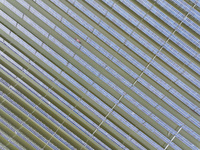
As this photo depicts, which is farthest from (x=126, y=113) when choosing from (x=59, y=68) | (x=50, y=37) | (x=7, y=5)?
(x=7, y=5)

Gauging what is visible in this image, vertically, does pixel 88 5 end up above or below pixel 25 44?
above

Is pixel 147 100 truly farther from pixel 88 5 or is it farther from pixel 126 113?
pixel 88 5

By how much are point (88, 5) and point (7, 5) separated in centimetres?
611

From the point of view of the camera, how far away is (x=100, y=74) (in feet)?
50.8

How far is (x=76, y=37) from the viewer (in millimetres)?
15336

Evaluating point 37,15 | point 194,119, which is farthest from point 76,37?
point 194,119

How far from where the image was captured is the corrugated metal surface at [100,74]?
47.7ft

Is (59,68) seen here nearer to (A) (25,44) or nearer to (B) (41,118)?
(A) (25,44)

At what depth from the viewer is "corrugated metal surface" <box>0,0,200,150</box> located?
14.5 metres

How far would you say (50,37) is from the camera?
15477mm

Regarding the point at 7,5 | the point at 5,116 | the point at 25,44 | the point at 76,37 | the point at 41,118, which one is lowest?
the point at 5,116

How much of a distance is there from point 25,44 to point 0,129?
280 inches

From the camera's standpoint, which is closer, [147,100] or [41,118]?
[147,100]

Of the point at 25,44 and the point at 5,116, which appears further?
the point at 5,116
